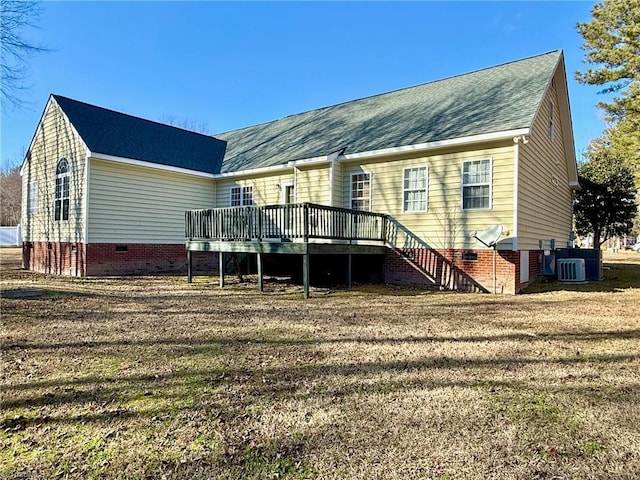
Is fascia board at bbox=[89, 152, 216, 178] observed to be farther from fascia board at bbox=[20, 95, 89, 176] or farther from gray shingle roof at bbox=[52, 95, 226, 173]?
fascia board at bbox=[20, 95, 89, 176]

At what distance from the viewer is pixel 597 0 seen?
52.3ft

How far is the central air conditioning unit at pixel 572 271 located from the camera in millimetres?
11969

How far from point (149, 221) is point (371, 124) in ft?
27.7

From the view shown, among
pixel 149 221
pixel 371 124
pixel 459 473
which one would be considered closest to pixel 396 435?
pixel 459 473

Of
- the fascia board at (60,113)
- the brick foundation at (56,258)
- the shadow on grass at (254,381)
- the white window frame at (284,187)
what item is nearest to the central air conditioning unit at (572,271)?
the shadow on grass at (254,381)

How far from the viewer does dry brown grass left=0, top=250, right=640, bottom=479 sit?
246 centimetres

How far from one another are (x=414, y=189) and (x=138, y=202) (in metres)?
9.27

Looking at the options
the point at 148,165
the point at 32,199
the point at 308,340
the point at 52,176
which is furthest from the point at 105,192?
the point at 308,340

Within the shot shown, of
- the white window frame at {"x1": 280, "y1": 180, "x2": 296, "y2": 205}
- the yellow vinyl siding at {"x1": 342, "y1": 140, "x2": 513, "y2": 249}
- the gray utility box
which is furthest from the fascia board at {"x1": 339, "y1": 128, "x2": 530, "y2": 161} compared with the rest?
the gray utility box

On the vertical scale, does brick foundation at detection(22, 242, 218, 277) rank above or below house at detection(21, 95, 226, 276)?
below

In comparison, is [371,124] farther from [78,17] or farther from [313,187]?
[78,17]

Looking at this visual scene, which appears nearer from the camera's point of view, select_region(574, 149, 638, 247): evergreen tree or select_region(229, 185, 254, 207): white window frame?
select_region(229, 185, 254, 207): white window frame

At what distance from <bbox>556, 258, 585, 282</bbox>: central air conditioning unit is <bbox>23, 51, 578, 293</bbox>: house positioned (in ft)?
2.91

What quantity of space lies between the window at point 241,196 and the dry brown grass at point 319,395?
27.4ft
